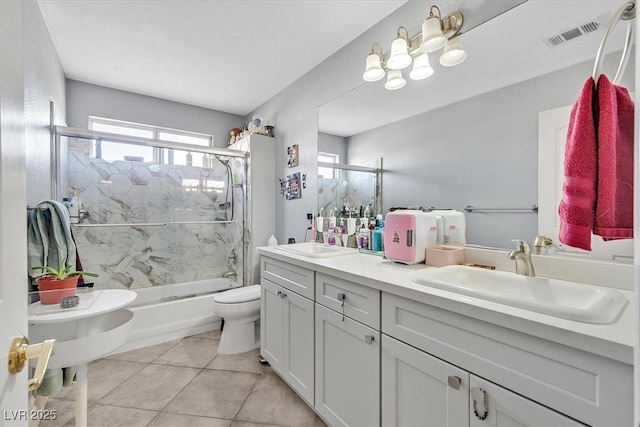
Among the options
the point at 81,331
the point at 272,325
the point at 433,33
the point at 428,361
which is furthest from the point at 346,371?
the point at 433,33

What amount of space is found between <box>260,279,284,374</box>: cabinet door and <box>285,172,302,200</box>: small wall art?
101cm

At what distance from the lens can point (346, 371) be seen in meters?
1.31

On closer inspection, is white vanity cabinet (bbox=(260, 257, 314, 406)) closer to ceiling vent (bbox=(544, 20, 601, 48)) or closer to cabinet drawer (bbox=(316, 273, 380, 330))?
cabinet drawer (bbox=(316, 273, 380, 330))

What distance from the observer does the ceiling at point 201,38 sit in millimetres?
1842

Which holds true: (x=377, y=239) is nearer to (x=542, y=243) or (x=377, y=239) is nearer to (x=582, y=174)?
(x=542, y=243)

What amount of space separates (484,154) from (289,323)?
4.74ft

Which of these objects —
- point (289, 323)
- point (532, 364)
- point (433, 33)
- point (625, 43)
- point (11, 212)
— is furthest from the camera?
point (289, 323)

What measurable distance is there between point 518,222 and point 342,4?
1.68 meters

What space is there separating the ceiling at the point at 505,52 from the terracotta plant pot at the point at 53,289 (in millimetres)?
1986

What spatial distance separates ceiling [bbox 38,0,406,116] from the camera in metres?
1.84

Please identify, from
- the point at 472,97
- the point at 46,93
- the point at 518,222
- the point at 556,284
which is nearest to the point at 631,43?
the point at 472,97

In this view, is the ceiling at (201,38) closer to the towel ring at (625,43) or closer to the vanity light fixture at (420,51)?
the vanity light fixture at (420,51)

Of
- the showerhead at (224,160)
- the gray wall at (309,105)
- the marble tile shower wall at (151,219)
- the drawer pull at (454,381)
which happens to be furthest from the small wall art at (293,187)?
the drawer pull at (454,381)

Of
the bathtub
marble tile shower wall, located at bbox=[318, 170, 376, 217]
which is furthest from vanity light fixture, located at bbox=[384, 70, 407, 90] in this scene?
the bathtub
